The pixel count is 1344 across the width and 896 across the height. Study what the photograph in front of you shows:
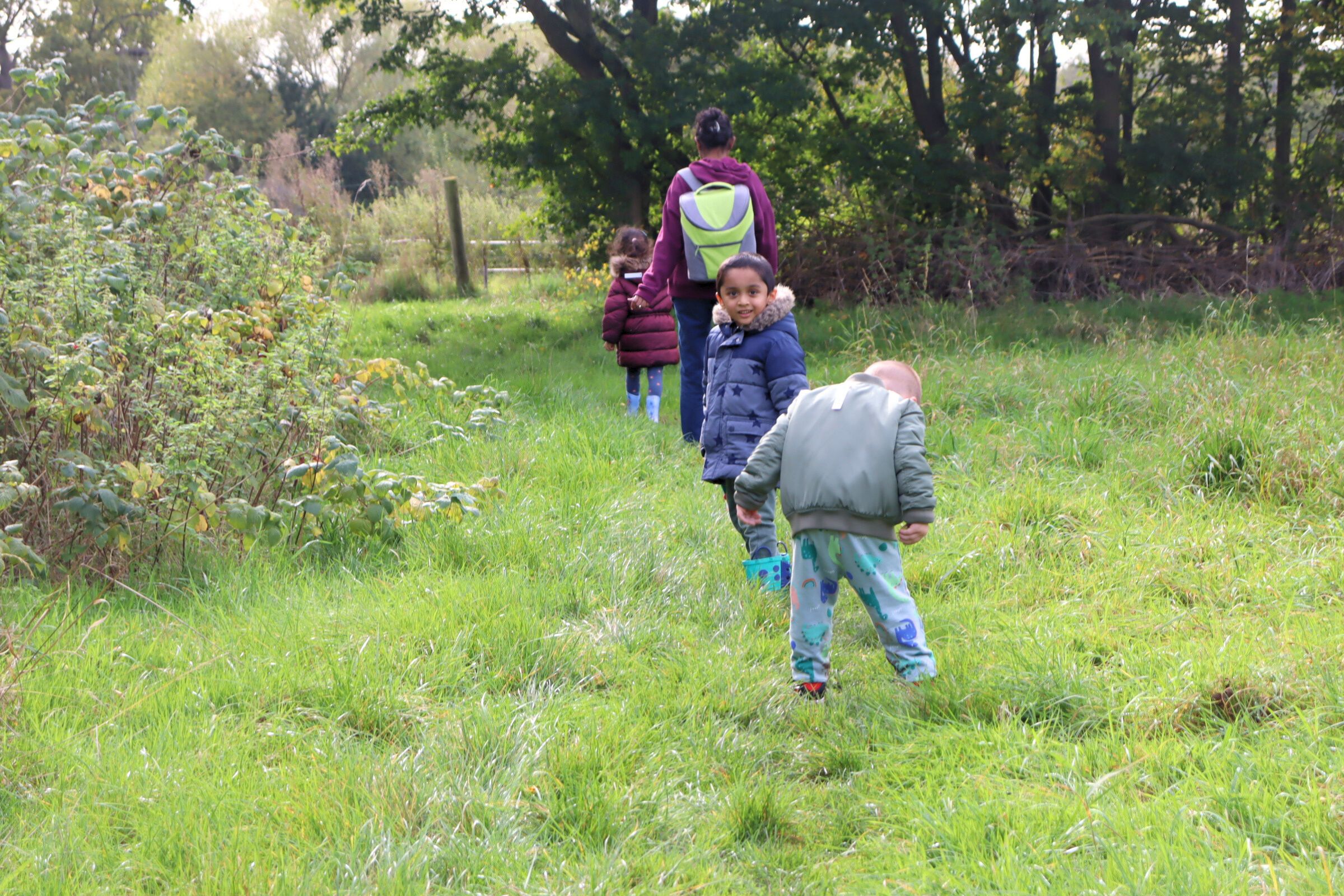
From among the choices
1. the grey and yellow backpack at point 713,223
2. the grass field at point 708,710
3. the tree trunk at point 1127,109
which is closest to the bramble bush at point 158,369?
the grass field at point 708,710

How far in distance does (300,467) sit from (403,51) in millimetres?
10988

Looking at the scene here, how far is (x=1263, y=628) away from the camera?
12.2ft

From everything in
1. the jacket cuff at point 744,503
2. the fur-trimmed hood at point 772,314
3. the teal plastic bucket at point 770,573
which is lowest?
the teal plastic bucket at point 770,573

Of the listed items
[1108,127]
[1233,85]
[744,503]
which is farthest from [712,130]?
[1233,85]

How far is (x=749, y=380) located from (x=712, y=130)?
2.21 metres

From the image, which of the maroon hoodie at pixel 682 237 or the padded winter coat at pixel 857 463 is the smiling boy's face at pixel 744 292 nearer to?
the padded winter coat at pixel 857 463

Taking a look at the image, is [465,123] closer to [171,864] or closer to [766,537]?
[766,537]

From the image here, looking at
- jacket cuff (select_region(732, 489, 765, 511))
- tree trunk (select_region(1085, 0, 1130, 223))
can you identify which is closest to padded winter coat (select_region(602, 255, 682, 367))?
jacket cuff (select_region(732, 489, 765, 511))

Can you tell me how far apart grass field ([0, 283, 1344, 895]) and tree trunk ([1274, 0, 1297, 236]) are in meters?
7.83

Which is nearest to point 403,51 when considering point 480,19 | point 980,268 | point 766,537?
point 480,19

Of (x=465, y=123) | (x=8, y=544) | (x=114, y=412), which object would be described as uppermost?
(x=465, y=123)

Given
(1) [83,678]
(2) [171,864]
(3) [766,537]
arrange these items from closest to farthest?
(2) [171,864] < (1) [83,678] < (3) [766,537]

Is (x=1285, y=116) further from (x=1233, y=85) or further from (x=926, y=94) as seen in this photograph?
(x=926, y=94)

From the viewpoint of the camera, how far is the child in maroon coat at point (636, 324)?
781 cm
